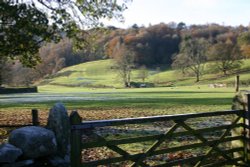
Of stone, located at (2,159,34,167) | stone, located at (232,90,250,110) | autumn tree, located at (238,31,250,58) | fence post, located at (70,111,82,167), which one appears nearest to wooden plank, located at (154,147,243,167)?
stone, located at (232,90,250,110)

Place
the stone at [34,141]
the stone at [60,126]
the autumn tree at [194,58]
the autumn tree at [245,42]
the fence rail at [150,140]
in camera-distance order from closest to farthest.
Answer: the stone at [34,141], the stone at [60,126], the fence rail at [150,140], the autumn tree at [245,42], the autumn tree at [194,58]

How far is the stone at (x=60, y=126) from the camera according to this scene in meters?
6.86

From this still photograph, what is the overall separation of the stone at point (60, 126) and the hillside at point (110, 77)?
3761 inches

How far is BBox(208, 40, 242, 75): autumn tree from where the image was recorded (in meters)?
127

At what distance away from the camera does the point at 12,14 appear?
1800 cm

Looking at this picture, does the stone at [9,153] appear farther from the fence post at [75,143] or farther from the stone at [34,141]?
the fence post at [75,143]

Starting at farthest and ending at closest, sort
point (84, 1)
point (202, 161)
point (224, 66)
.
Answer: point (224, 66) → point (84, 1) → point (202, 161)

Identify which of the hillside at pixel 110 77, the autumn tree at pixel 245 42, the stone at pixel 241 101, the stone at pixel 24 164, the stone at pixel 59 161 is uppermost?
the autumn tree at pixel 245 42

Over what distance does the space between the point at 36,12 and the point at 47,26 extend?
1178mm

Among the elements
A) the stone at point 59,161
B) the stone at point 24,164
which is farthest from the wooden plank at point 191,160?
the stone at point 24,164

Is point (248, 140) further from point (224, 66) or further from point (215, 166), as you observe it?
point (224, 66)

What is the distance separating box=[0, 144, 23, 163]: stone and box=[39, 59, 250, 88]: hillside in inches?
3796

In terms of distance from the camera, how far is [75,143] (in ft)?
22.9

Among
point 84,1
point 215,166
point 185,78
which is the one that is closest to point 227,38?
point 185,78
